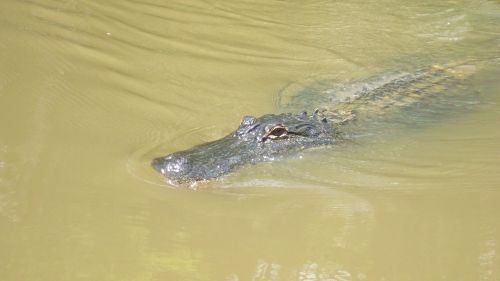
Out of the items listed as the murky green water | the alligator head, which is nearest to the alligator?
the alligator head

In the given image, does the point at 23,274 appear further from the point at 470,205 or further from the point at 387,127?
the point at 387,127

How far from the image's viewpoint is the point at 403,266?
13.1 ft

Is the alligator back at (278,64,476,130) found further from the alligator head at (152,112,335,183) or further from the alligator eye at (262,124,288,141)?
the alligator eye at (262,124,288,141)

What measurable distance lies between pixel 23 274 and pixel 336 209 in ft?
7.36

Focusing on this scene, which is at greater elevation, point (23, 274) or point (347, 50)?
point (347, 50)

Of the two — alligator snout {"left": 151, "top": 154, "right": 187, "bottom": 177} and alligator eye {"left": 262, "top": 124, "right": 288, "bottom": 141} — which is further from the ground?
alligator eye {"left": 262, "top": 124, "right": 288, "bottom": 141}

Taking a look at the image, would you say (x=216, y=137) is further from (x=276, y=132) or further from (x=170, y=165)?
(x=170, y=165)

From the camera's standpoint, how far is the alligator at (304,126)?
515 cm

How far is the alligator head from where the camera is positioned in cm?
504

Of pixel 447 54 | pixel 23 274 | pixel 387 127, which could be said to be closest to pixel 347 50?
pixel 447 54

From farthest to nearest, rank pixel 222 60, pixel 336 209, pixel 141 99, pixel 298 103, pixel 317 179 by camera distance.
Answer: pixel 222 60 → pixel 298 103 → pixel 141 99 → pixel 317 179 → pixel 336 209

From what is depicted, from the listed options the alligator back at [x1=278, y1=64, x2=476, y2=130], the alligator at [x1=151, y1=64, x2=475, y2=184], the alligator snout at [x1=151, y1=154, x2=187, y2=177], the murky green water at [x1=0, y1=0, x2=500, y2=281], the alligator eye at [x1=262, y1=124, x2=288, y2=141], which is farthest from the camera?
the alligator back at [x1=278, y1=64, x2=476, y2=130]

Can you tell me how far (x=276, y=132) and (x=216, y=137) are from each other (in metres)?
0.59

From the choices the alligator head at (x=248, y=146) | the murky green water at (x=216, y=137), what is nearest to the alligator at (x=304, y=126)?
the alligator head at (x=248, y=146)
